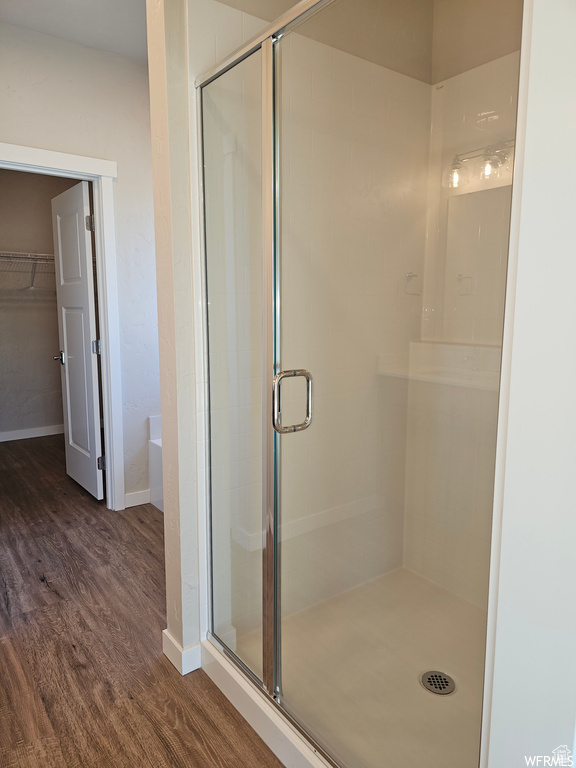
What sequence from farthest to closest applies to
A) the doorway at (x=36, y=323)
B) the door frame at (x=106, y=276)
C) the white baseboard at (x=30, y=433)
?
the white baseboard at (x=30, y=433) → the doorway at (x=36, y=323) → the door frame at (x=106, y=276)

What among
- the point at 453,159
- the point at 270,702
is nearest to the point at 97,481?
the point at 270,702

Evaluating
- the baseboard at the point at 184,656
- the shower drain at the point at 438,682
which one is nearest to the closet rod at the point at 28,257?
the baseboard at the point at 184,656

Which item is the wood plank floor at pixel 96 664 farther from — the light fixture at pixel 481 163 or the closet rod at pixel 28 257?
the closet rod at pixel 28 257

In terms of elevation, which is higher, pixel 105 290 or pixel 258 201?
pixel 258 201

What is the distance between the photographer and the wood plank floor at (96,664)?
1.61 m

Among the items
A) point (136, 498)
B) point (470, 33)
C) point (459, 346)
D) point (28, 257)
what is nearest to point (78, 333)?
point (136, 498)

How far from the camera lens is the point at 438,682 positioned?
1.71 metres

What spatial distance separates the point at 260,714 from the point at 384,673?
1.35 feet

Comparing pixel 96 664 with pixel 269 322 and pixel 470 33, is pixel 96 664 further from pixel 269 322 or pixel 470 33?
pixel 470 33

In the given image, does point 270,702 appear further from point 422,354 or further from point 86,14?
point 86,14

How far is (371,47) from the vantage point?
78.1 inches

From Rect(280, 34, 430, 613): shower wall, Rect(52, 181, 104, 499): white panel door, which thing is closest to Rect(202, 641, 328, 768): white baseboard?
Rect(280, 34, 430, 613): shower wall

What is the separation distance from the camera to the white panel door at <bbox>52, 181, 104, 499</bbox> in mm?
3324

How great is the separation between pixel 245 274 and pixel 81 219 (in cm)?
205
